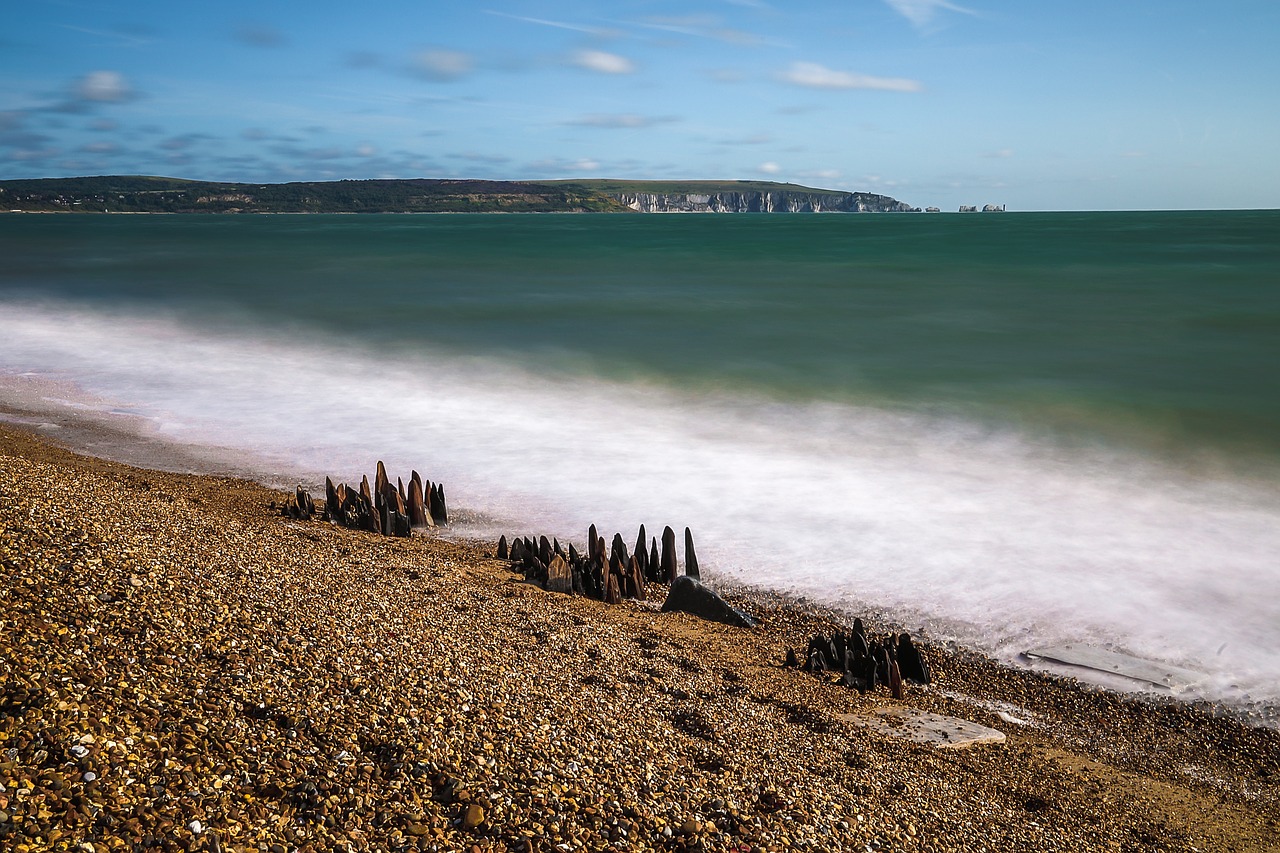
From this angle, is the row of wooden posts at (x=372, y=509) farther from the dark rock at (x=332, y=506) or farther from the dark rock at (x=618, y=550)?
the dark rock at (x=618, y=550)

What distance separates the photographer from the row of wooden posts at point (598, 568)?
8039mm

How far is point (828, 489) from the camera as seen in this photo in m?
12.6

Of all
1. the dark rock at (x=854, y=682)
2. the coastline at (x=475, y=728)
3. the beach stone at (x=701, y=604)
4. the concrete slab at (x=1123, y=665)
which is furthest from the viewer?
the beach stone at (x=701, y=604)

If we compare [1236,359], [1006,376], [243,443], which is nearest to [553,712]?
[243,443]

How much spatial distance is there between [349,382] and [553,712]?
15788 mm

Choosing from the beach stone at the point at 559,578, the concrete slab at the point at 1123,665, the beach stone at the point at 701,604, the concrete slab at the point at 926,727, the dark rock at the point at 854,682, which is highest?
the beach stone at the point at 559,578

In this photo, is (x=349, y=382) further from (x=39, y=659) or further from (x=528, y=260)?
(x=528, y=260)

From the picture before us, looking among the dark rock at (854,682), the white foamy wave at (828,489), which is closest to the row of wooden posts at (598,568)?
the white foamy wave at (828,489)

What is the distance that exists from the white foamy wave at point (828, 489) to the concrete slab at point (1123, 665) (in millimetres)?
197

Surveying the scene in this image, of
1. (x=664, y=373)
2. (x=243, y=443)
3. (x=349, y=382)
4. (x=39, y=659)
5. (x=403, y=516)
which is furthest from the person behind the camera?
(x=664, y=373)

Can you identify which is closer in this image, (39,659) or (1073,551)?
(39,659)

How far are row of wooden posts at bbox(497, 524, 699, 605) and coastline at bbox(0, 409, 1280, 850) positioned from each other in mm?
282

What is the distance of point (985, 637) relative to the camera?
8078 mm

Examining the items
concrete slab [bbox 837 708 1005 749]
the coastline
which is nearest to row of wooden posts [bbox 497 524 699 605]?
the coastline
